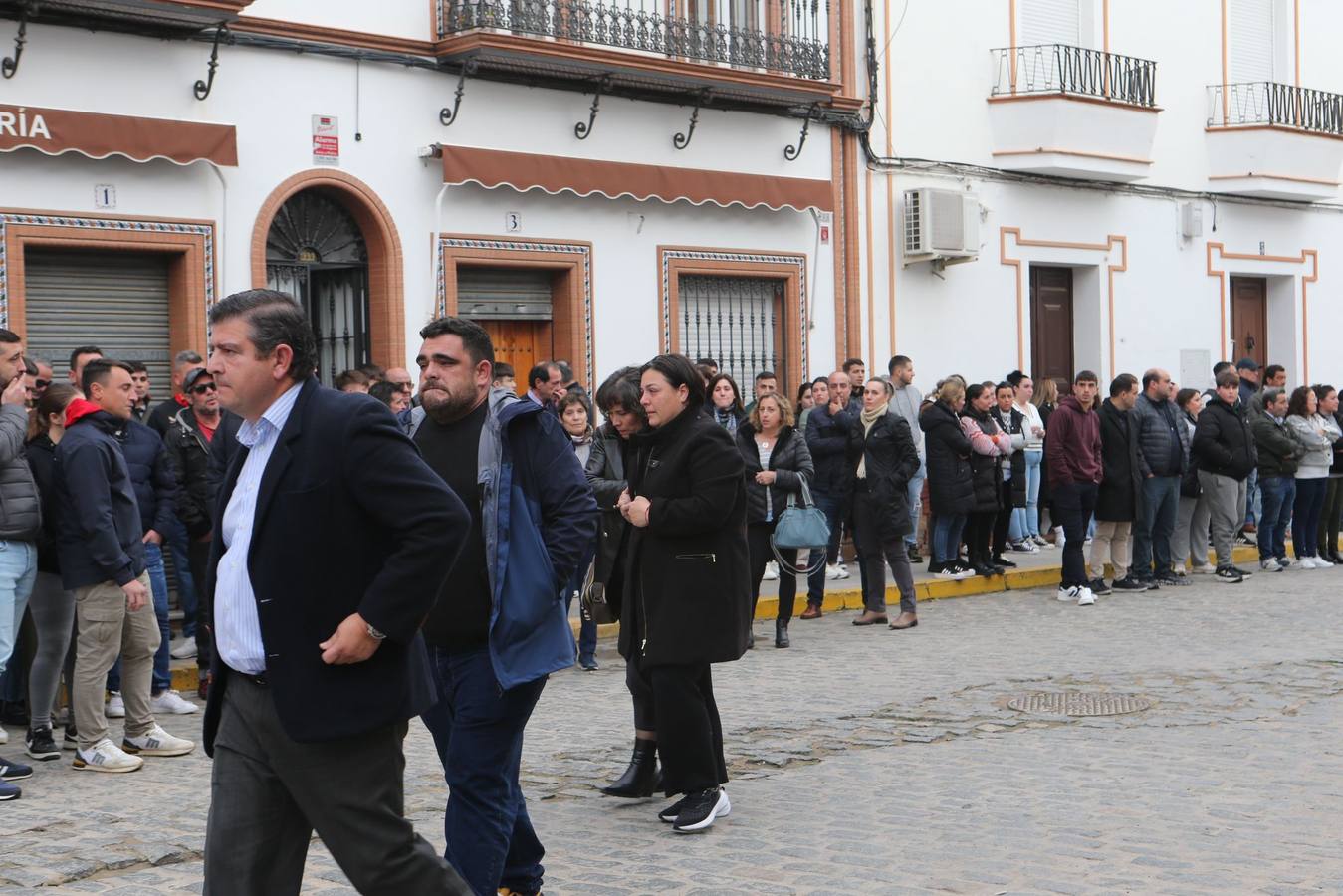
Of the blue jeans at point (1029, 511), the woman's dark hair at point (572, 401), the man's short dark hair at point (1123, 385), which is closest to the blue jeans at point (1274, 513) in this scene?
the blue jeans at point (1029, 511)

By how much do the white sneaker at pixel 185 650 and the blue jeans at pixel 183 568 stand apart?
0.16 m

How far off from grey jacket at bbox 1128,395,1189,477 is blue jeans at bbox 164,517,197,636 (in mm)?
8322

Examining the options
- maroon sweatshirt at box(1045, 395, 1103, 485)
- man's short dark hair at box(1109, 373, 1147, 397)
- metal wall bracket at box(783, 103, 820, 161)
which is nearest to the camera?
maroon sweatshirt at box(1045, 395, 1103, 485)

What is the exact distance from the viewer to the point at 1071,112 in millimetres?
19766

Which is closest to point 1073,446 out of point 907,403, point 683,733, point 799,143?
point 907,403

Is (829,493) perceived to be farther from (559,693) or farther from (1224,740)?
(1224,740)

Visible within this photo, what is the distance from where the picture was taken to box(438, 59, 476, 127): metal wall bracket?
14.9m

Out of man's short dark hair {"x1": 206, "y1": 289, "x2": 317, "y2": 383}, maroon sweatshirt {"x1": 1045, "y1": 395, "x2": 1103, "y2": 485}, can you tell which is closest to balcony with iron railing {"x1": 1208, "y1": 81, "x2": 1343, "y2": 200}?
maroon sweatshirt {"x1": 1045, "y1": 395, "x2": 1103, "y2": 485}

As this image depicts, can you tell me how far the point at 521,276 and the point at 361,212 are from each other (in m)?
1.91

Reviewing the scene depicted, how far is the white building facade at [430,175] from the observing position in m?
12.9

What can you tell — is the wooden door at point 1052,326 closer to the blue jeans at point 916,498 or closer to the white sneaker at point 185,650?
the blue jeans at point 916,498

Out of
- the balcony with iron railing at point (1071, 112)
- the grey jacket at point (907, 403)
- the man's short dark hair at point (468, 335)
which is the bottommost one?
the grey jacket at point (907, 403)

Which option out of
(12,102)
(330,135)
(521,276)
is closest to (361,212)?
(330,135)

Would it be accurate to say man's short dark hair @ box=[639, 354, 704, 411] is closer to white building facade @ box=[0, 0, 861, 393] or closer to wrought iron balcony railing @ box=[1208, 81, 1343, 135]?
white building facade @ box=[0, 0, 861, 393]
